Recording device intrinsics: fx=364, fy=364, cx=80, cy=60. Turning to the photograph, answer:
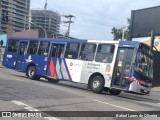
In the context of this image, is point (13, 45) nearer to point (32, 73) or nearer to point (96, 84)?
point (32, 73)

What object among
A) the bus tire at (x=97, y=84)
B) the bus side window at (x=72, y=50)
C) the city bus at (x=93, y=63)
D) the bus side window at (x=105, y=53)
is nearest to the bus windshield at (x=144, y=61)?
the city bus at (x=93, y=63)

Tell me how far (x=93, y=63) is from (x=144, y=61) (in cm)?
281

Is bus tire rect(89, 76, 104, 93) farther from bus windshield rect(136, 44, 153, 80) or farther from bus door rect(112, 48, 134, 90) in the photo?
bus windshield rect(136, 44, 153, 80)

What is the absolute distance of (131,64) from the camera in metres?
17.9

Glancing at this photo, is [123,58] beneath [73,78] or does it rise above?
above

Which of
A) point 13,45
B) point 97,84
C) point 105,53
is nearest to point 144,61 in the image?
point 105,53

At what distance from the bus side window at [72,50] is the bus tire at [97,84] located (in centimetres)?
193

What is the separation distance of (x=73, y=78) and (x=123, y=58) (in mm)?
3577

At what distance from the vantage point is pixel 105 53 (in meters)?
19.2

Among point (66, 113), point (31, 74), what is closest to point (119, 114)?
point (66, 113)

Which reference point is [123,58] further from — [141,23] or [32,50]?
[141,23]

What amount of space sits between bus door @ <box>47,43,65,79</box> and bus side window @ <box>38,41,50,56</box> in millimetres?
524

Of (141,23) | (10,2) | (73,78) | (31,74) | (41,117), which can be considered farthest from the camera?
(10,2)

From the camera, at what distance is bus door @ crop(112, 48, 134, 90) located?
59.2 feet
